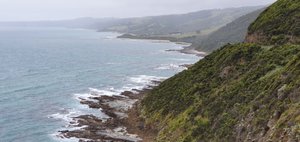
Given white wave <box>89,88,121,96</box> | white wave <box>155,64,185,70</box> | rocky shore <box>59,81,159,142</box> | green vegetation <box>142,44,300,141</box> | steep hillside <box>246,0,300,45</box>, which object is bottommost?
white wave <box>155,64,185,70</box>

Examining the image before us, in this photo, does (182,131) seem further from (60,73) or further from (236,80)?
(60,73)

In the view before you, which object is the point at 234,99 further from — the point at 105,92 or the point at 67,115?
the point at 105,92

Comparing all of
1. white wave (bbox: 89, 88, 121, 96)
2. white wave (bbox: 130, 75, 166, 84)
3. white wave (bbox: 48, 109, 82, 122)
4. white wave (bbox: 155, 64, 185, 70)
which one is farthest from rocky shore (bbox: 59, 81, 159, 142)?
white wave (bbox: 155, 64, 185, 70)

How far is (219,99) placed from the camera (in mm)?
48969

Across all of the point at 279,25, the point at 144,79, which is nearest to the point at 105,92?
the point at 144,79

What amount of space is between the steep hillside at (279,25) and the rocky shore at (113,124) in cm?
2232

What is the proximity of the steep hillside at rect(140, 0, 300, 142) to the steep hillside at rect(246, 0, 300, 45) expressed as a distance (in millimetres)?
546

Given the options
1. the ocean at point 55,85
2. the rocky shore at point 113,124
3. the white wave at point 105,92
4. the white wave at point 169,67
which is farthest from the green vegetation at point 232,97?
the white wave at point 169,67

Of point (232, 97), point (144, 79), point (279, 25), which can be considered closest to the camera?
point (232, 97)

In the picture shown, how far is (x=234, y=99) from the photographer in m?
46.3

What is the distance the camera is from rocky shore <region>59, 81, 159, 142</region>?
178ft

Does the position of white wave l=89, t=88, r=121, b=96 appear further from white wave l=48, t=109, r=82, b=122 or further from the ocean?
white wave l=48, t=109, r=82, b=122

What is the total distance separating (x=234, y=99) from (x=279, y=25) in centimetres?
2323

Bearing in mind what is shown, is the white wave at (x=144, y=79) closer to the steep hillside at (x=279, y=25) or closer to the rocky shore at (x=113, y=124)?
the rocky shore at (x=113, y=124)
